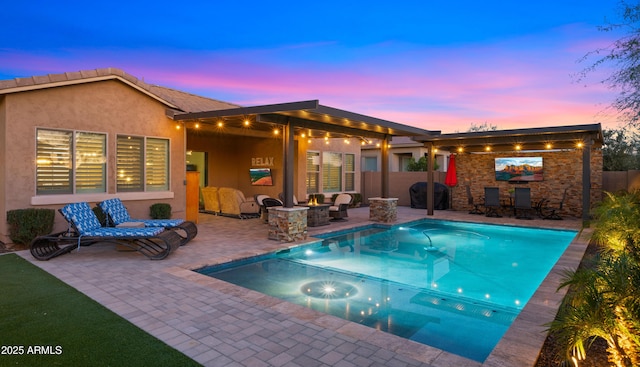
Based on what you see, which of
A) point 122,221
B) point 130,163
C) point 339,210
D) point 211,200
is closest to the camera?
point 122,221

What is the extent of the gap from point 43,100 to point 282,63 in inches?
385

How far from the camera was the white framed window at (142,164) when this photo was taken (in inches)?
368

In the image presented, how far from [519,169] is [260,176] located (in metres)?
10.9

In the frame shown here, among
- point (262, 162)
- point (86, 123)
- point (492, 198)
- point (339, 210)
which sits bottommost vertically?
point (339, 210)

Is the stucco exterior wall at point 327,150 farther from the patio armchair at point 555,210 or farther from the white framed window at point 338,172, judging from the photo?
the patio armchair at point 555,210

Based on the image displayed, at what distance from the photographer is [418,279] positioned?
668 centimetres

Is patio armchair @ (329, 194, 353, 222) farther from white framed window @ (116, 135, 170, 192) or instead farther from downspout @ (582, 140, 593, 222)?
downspout @ (582, 140, 593, 222)

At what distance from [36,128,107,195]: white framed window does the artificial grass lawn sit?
3681 mm

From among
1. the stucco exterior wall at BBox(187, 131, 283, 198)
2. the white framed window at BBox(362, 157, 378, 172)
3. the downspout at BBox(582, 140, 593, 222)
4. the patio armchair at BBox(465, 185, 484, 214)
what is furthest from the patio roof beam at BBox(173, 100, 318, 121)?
the white framed window at BBox(362, 157, 378, 172)

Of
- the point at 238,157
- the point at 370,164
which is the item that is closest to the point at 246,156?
the point at 238,157

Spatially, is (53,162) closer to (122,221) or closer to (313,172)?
(122,221)

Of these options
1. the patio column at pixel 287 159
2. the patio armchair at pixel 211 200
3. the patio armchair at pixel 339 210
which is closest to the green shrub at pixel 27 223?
the patio column at pixel 287 159

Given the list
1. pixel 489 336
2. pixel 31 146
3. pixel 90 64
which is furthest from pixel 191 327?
pixel 90 64

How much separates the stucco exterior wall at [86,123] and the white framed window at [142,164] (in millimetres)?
159
